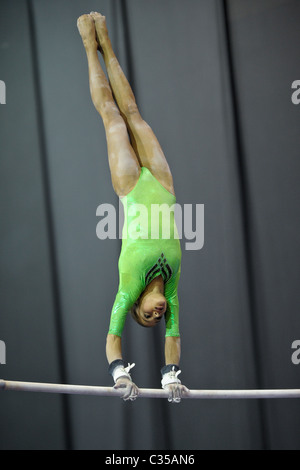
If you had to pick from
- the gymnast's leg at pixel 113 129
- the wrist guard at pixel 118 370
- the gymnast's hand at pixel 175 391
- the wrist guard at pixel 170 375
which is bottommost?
the gymnast's hand at pixel 175 391

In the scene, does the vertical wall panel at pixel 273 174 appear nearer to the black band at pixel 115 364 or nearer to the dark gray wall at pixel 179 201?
the dark gray wall at pixel 179 201

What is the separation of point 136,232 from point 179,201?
1369mm

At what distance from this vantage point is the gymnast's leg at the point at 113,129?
3.20m

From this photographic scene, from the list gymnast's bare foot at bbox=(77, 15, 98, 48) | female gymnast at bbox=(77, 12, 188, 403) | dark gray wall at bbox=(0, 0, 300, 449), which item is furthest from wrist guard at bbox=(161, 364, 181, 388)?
gymnast's bare foot at bbox=(77, 15, 98, 48)

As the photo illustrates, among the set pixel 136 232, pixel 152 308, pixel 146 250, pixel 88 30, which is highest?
pixel 88 30

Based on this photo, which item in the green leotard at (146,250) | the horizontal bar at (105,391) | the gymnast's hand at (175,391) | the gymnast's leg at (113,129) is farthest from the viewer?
the gymnast's leg at (113,129)

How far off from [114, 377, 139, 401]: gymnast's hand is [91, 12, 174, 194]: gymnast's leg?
1.13 meters

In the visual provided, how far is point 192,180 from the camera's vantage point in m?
4.43

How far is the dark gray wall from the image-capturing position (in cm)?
420

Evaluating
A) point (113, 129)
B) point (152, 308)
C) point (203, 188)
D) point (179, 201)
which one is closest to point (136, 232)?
point (152, 308)

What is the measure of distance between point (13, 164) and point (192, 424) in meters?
2.41

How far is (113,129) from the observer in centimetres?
333

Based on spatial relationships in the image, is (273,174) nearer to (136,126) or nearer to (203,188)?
(203,188)

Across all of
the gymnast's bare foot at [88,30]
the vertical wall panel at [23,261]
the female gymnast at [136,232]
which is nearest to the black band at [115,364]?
the female gymnast at [136,232]
